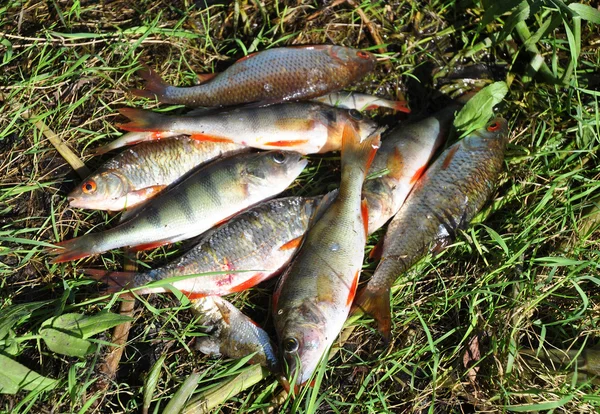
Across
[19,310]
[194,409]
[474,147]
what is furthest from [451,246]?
[19,310]

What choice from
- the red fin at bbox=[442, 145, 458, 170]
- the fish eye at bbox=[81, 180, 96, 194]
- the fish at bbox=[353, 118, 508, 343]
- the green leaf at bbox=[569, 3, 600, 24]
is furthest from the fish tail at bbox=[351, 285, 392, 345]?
the green leaf at bbox=[569, 3, 600, 24]

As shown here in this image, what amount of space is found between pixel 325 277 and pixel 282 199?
0.60 metres

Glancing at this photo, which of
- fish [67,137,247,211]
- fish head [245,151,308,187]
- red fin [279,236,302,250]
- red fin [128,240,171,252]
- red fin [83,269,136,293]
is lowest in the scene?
red fin [279,236,302,250]

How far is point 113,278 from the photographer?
326 cm

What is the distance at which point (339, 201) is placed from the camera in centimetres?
330

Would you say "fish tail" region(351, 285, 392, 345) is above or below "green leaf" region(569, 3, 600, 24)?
below

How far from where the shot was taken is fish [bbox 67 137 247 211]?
134 inches

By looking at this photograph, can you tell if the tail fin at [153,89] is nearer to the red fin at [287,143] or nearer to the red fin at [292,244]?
the red fin at [287,143]

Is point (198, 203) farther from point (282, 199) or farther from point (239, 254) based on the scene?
point (282, 199)

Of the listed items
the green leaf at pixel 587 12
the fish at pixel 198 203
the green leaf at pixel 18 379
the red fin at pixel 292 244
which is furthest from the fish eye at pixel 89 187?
the green leaf at pixel 587 12

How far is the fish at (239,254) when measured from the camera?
322 cm

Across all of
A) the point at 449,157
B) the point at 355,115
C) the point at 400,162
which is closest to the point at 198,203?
the point at 355,115

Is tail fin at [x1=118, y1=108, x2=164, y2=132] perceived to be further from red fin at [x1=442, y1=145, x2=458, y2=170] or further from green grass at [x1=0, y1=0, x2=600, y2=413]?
red fin at [x1=442, y1=145, x2=458, y2=170]

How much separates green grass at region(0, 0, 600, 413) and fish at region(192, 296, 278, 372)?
0.08 metres
